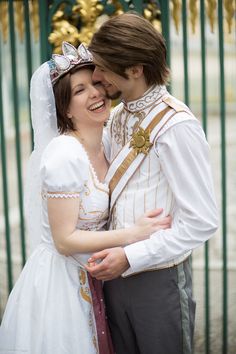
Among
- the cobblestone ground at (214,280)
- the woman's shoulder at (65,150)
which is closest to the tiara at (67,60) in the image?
the woman's shoulder at (65,150)

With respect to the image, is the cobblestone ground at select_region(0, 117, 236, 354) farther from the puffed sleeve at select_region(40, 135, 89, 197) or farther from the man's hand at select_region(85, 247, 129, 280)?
the puffed sleeve at select_region(40, 135, 89, 197)

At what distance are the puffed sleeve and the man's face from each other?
24 cm

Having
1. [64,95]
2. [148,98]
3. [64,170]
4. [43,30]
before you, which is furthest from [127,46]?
[43,30]

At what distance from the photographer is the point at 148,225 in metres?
2.41

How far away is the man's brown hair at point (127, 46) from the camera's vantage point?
91.6 inches

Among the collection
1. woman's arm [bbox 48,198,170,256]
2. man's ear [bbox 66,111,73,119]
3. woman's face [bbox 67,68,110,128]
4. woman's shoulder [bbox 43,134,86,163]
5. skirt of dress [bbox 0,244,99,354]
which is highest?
woman's face [bbox 67,68,110,128]

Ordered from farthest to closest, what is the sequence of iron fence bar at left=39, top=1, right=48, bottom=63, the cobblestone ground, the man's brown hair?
1. the cobblestone ground
2. iron fence bar at left=39, top=1, right=48, bottom=63
3. the man's brown hair

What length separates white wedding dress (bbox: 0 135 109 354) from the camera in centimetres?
250

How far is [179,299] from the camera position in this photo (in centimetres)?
250

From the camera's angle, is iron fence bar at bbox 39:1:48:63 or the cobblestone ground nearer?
iron fence bar at bbox 39:1:48:63

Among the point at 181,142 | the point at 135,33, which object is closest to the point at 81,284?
the point at 181,142

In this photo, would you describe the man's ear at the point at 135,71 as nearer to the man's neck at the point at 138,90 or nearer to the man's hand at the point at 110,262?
the man's neck at the point at 138,90

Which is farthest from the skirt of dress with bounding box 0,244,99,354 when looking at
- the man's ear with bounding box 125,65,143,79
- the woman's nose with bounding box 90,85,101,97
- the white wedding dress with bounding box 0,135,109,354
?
the man's ear with bounding box 125,65,143,79

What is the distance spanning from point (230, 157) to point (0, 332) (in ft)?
30.4
